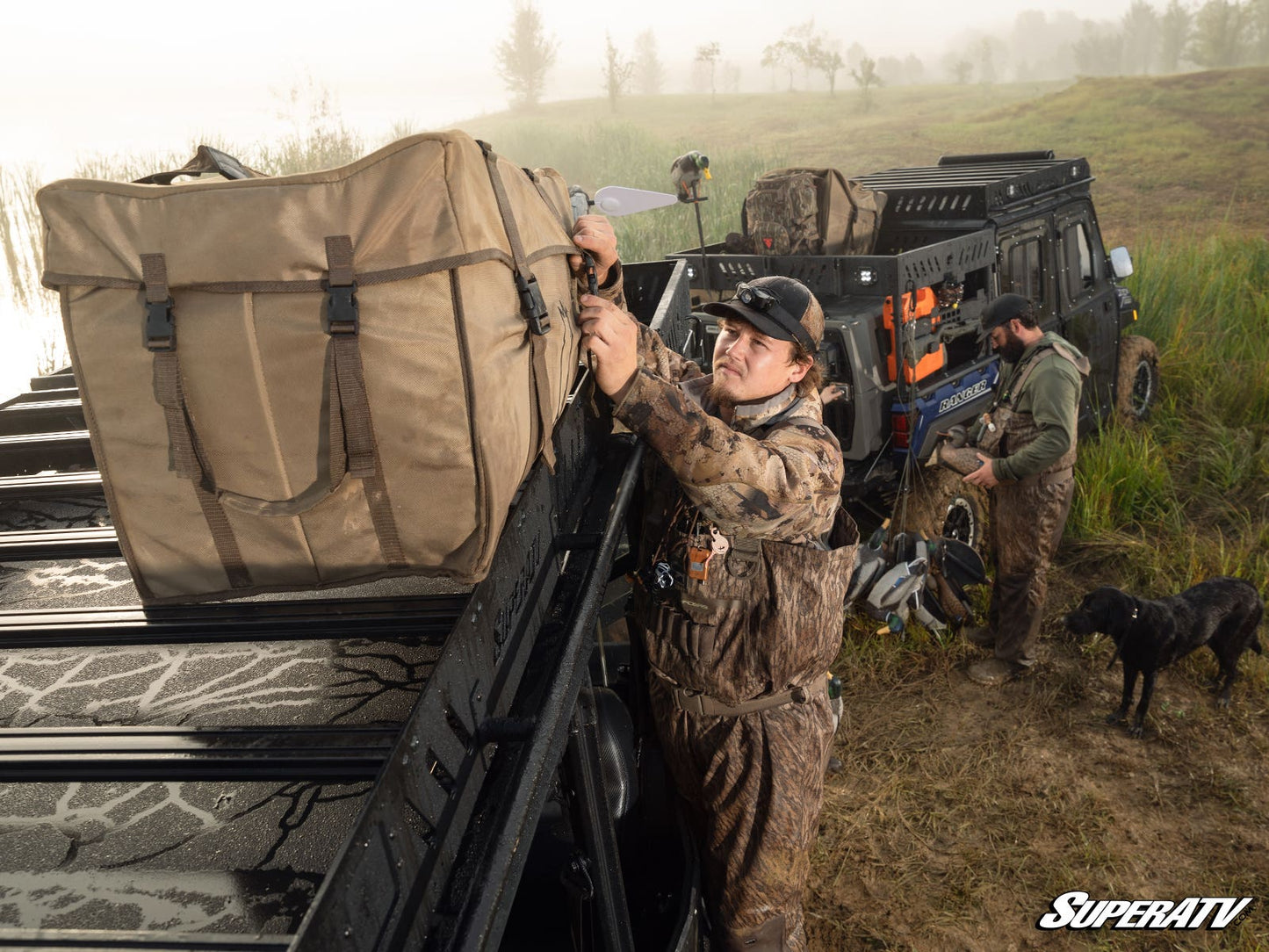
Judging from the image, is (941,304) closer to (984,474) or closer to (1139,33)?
(984,474)

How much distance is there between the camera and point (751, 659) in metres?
2.72

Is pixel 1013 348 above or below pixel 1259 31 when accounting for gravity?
below

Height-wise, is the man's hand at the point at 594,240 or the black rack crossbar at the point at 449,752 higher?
the man's hand at the point at 594,240

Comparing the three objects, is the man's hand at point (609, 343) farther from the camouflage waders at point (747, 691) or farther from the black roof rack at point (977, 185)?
the black roof rack at point (977, 185)

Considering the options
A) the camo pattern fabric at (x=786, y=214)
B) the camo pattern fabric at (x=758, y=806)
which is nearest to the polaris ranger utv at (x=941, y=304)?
the camo pattern fabric at (x=786, y=214)

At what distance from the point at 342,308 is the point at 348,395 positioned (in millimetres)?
133

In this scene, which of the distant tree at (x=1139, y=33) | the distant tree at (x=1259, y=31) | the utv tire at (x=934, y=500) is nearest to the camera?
the utv tire at (x=934, y=500)

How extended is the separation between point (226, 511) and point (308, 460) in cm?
19

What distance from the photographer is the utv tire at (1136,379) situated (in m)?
7.89

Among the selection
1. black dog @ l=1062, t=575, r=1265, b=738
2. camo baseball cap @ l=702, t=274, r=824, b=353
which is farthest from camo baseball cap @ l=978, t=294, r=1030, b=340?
camo baseball cap @ l=702, t=274, r=824, b=353

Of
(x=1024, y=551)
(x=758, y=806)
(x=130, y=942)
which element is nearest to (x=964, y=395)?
(x=1024, y=551)

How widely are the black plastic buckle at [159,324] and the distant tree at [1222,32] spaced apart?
181 feet

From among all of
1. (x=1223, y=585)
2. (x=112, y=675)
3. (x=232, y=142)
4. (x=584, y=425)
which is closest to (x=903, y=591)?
(x=1223, y=585)

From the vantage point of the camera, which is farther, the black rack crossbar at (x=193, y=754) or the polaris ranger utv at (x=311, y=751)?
the black rack crossbar at (x=193, y=754)
